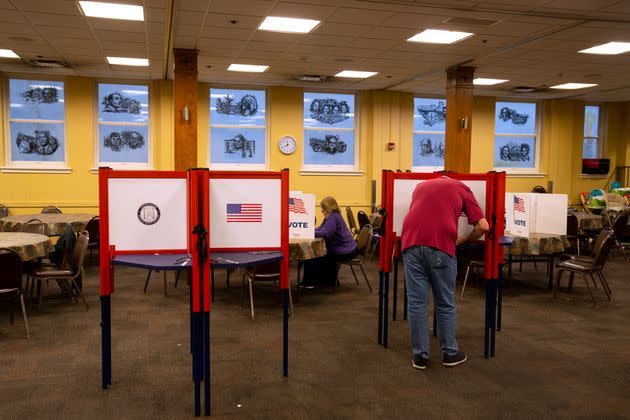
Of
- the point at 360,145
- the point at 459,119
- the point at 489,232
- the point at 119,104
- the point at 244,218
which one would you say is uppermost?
the point at 119,104

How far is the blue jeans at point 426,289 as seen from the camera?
3994 mm

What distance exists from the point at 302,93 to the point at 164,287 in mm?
6475

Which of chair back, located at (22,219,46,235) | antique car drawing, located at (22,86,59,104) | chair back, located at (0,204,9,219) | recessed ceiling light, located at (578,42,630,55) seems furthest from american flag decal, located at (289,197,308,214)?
antique car drawing, located at (22,86,59,104)

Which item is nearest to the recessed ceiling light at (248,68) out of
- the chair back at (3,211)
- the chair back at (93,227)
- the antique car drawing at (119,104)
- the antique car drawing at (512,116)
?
the antique car drawing at (119,104)

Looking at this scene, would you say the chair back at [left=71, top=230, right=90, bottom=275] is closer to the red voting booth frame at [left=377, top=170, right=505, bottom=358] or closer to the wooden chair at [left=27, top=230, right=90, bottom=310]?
the wooden chair at [left=27, top=230, right=90, bottom=310]

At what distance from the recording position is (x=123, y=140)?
1116cm

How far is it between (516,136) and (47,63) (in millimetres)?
10133

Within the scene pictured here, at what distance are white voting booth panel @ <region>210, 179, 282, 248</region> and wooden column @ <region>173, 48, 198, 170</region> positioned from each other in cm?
485

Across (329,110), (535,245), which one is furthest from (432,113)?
(535,245)

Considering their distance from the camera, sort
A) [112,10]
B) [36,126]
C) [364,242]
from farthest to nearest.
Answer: [36,126] → [364,242] → [112,10]

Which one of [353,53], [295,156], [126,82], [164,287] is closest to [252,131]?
[295,156]

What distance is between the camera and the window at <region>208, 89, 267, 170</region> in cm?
1170

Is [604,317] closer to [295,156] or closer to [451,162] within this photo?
[451,162]

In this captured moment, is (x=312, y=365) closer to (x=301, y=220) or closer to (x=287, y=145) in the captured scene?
(x=301, y=220)
